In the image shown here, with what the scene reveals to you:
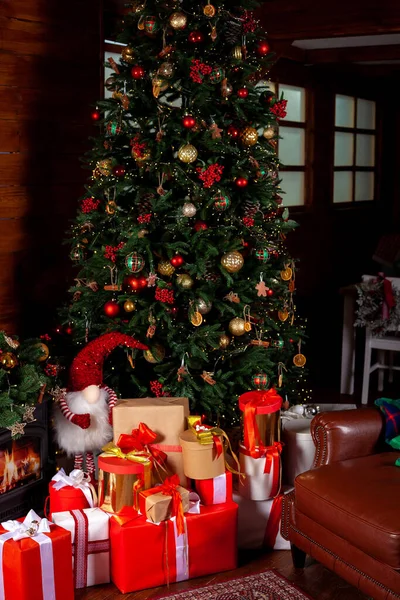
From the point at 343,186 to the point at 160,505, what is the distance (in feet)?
19.2

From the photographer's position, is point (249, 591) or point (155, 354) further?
point (155, 354)

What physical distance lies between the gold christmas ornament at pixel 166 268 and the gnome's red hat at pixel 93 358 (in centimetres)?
33

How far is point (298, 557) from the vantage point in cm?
302

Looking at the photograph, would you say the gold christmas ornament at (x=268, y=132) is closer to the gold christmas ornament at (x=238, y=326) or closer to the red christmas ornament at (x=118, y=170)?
the red christmas ornament at (x=118, y=170)

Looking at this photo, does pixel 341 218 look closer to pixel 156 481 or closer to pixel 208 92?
pixel 208 92

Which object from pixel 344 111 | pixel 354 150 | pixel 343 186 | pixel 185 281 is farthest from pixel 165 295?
pixel 354 150

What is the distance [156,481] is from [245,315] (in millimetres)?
970

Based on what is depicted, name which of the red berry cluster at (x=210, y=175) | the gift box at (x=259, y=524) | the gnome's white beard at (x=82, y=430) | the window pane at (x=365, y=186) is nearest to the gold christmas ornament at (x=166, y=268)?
the red berry cluster at (x=210, y=175)

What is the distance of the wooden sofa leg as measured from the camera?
3.01 meters

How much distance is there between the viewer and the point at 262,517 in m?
3.22

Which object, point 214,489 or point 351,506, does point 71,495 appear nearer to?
point 214,489

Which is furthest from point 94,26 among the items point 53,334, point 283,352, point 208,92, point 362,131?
point 362,131

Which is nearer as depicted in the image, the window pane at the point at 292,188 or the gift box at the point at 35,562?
the gift box at the point at 35,562

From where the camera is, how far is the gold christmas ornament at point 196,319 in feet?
11.3
